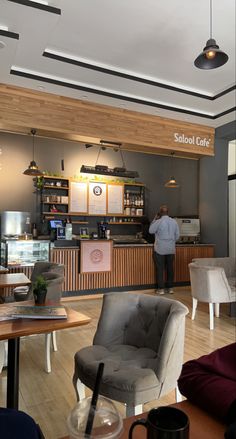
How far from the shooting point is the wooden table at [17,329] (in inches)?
72.6

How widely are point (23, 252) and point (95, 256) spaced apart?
138cm

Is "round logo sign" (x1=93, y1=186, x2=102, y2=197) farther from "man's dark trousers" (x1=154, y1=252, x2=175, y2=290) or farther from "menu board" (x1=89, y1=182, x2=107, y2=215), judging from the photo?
"man's dark trousers" (x1=154, y1=252, x2=175, y2=290)

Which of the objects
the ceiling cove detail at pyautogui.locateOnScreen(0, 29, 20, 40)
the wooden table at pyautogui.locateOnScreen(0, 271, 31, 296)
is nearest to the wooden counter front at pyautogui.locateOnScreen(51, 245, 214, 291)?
the wooden table at pyautogui.locateOnScreen(0, 271, 31, 296)

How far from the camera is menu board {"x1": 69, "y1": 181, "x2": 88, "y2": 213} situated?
8000 mm

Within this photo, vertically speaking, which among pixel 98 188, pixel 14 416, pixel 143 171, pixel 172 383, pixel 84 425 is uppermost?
pixel 143 171

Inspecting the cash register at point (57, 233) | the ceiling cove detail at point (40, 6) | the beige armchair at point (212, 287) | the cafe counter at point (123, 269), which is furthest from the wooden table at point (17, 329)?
the cash register at point (57, 233)

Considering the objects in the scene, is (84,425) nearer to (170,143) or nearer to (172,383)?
(172,383)

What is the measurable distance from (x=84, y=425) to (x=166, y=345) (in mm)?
1381

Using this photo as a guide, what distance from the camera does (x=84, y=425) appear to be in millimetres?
785

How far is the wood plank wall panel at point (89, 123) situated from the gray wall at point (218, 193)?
1.04 ft

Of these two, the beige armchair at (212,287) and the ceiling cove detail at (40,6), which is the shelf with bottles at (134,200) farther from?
the ceiling cove detail at (40,6)

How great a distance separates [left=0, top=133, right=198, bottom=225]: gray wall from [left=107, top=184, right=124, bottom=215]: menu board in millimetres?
672

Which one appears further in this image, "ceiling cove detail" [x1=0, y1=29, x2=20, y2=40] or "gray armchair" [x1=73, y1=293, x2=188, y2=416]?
"ceiling cove detail" [x1=0, y1=29, x2=20, y2=40]

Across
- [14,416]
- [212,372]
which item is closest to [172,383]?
[212,372]
